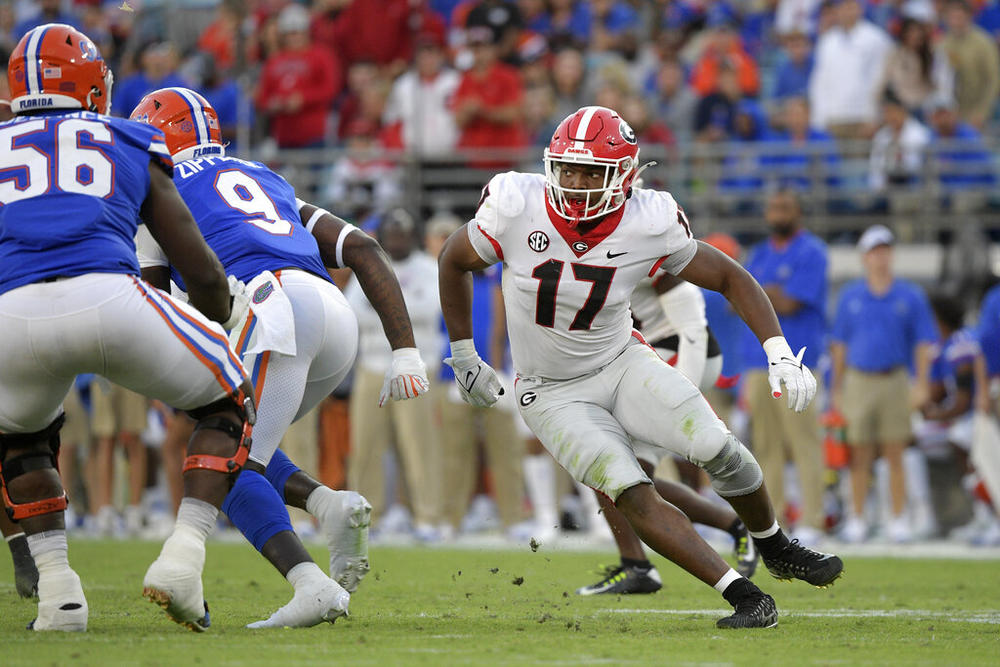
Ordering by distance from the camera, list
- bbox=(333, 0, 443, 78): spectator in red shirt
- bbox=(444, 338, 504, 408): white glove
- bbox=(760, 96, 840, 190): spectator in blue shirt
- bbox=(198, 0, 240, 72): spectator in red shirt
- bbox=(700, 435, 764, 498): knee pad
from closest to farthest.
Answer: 1. bbox=(700, 435, 764, 498): knee pad
2. bbox=(444, 338, 504, 408): white glove
3. bbox=(760, 96, 840, 190): spectator in blue shirt
4. bbox=(333, 0, 443, 78): spectator in red shirt
5. bbox=(198, 0, 240, 72): spectator in red shirt

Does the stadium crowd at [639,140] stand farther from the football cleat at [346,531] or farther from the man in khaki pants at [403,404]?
the football cleat at [346,531]

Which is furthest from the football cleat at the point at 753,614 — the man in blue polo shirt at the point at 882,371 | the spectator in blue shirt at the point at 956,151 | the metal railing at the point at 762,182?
the spectator in blue shirt at the point at 956,151

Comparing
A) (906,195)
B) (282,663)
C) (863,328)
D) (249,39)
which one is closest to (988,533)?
(863,328)

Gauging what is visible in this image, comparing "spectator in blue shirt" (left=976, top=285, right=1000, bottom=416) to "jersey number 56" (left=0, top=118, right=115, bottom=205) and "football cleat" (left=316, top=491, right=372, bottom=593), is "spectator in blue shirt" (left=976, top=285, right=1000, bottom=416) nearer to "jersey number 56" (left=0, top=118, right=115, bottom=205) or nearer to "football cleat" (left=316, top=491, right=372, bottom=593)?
"football cleat" (left=316, top=491, right=372, bottom=593)

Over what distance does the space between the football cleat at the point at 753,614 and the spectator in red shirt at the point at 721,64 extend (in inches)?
360

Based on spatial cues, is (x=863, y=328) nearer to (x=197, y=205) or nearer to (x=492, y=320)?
(x=492, y=320)

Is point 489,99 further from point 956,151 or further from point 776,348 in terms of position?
point 776,348

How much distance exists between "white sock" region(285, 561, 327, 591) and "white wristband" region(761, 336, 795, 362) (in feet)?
6.17

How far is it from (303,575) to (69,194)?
157 cm

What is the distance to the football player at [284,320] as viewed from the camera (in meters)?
5.29

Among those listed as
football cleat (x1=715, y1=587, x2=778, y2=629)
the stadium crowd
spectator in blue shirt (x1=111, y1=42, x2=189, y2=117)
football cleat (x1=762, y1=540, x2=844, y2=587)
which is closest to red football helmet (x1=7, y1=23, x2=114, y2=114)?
football cleat (x1=715, y1=587, x2=778, y2=629)

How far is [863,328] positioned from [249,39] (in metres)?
8.01

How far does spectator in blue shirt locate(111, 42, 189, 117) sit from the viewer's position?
554 inches

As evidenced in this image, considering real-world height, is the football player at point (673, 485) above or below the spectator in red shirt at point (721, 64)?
below
